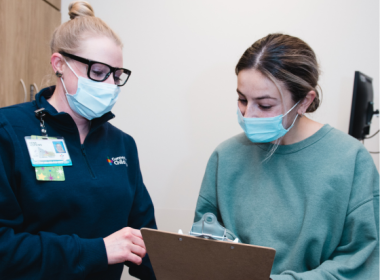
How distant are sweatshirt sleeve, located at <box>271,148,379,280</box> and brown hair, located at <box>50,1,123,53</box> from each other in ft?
3.18

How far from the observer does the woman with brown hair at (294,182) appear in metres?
0.98

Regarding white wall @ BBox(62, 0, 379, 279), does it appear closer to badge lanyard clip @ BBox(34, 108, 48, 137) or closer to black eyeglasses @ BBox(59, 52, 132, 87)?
black eyeglasses @ BBox(59, 52, 132, 87)

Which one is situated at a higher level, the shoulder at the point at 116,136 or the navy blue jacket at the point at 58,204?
the shoulder at the point at 116,136

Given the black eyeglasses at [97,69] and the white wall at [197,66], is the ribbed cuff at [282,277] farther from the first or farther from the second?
the white wall at [197,66]

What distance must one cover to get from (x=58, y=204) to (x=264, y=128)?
727 mm

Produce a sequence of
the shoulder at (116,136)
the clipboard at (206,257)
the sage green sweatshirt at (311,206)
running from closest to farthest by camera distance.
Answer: the clipboard at (206,257) < the sage green sweatshirt at (311,206) < the shoulder at (116,136)

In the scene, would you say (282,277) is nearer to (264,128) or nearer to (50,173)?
(264,128)

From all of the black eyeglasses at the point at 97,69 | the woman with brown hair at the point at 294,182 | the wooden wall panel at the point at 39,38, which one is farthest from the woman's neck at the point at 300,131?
the wooden wall panel at the point at 39,38

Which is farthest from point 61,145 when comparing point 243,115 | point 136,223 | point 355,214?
point 355,214

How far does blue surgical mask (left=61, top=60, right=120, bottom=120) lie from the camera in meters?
1.05

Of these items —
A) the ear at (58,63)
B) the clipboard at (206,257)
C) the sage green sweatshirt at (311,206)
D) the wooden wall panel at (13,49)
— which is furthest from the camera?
the wooden wall panel at (13,49)

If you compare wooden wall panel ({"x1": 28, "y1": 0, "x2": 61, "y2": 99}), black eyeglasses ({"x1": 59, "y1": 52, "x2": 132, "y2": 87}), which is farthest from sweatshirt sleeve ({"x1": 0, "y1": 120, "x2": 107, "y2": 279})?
wooden wall panel ({"x1": 28, "y1": 0, "x2": 61, "y2": 99})

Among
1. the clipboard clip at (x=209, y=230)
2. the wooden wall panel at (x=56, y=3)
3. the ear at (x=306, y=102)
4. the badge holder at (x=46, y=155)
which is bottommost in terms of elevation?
the clipboard clip at (x=209, y=230)

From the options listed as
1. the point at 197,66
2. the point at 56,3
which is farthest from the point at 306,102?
the point at 56,3
